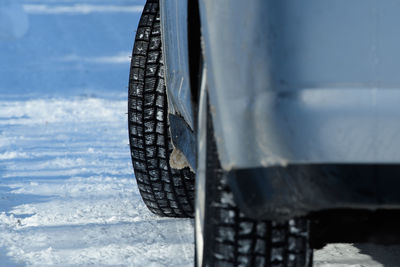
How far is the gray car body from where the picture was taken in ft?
4.33

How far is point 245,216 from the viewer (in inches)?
62.8

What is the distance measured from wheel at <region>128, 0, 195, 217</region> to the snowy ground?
154 millimetres

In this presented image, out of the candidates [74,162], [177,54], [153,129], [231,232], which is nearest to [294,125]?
[231,232]

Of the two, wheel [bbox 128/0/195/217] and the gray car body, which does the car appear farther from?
wheel [bbox 128/0/195/217]

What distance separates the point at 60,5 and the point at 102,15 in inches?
30.3

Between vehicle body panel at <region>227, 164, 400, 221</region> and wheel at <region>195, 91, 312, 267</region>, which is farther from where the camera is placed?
wheel at <region>195, 91, 312, 267</region>

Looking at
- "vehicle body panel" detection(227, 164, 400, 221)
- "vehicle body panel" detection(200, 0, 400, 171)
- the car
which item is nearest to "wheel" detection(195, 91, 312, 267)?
the car

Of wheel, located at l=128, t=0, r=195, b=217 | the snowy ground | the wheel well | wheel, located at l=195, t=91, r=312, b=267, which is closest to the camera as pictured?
wheel, located at l=195, t=91, r=312, b=267

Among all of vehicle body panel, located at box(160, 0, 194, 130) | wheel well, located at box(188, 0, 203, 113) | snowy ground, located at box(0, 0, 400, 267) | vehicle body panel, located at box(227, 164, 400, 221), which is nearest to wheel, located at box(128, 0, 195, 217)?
snowy ground, located at box(0, 0, 400, 267)

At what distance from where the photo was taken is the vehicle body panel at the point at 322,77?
4.33 feet

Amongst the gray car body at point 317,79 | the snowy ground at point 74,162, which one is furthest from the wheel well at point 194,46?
the snowy ground at point 74,162

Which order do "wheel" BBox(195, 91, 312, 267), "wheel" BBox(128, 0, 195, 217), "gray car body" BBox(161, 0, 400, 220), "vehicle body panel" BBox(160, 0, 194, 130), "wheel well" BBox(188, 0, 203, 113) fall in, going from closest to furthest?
"gray car body" BBox(161, 0, 400, 220), "wheel" BBox(195, 91, 312, 267), "wheel well" BBox(188, 0, 203, 113), "vehicle body panel" BBox(160, 0, 194, 130), "wheel" BBox(128, 0, 195, 217)

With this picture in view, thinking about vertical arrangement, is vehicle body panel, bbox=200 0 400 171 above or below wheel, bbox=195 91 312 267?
above

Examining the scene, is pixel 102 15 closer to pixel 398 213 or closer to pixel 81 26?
pixel 81 26
